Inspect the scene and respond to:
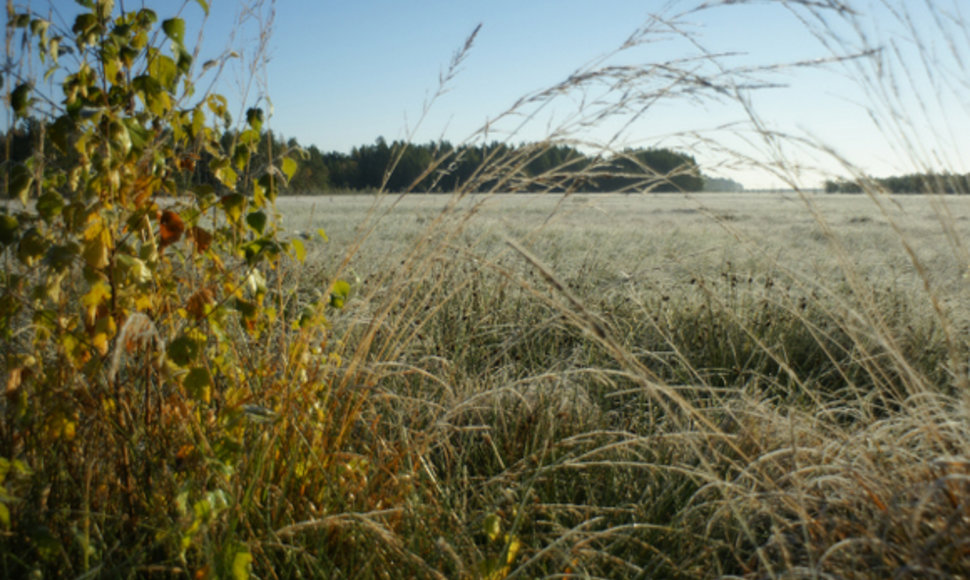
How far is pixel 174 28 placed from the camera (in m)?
1.11

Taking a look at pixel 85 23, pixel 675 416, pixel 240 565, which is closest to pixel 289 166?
pixel 85 23

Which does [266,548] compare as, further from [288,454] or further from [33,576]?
[33,576]

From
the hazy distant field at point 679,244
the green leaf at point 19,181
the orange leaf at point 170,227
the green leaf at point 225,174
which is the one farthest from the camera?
the hazy distant field at point 679,244

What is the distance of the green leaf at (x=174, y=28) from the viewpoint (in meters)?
1.10

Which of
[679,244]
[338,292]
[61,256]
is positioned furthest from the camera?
[679,244]

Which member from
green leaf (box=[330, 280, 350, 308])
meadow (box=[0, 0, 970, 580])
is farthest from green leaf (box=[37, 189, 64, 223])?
green leaf (box=[330, 280, 350, 308])

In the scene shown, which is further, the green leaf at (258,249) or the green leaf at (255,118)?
the green leaf at (255,118)

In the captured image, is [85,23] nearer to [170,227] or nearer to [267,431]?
[170,227]

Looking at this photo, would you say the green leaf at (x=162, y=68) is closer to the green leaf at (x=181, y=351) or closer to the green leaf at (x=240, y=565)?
the green leaf at (x=181, y=351)

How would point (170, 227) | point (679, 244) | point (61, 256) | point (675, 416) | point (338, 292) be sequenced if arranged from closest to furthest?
point (61, 256)
point (170, 227)
point (675, 416)
point (338, 292)
point (679, 244)

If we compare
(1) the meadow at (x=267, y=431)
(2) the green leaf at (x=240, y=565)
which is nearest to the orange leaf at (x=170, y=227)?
(1) the meadow at (x=267, y=431)

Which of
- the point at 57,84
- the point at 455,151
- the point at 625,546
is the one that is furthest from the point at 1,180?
the point at 625,546

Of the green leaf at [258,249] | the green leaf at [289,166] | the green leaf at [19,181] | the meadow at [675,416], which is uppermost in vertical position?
the green leaf at [289,166]

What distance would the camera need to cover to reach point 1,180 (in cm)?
151
